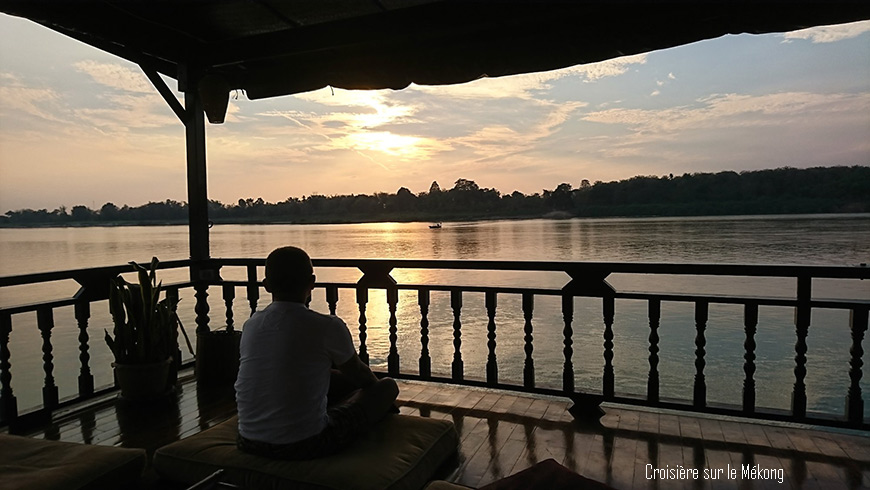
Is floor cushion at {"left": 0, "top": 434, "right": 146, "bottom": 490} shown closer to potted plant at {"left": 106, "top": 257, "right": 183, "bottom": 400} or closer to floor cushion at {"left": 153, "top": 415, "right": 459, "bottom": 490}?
floor cushion at {"left": 153, "top": 415, "right": 459, "bottom": 490}

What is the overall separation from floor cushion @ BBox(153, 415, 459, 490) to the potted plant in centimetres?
128

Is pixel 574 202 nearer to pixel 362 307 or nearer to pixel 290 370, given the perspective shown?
pixel 362 307

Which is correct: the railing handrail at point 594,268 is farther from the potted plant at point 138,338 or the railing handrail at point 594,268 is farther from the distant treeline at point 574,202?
the distant treeline at point 574,202

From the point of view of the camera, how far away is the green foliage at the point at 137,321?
3.37 metres

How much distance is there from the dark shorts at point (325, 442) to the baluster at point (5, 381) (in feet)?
6.43

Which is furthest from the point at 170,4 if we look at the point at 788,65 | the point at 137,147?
the point at 137,147

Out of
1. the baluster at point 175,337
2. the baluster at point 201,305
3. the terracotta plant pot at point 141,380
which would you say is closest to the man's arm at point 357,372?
the terracotta plant pot at point 141,380

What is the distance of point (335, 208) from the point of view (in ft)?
63.5

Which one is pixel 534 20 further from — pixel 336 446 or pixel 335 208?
pixel 335 208

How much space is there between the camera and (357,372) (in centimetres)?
224

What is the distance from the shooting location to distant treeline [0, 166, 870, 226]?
11.5m

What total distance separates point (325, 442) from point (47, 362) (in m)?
2.49

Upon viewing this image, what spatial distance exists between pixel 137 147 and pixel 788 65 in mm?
16181

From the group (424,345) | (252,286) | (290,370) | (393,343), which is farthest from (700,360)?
(252,286)
